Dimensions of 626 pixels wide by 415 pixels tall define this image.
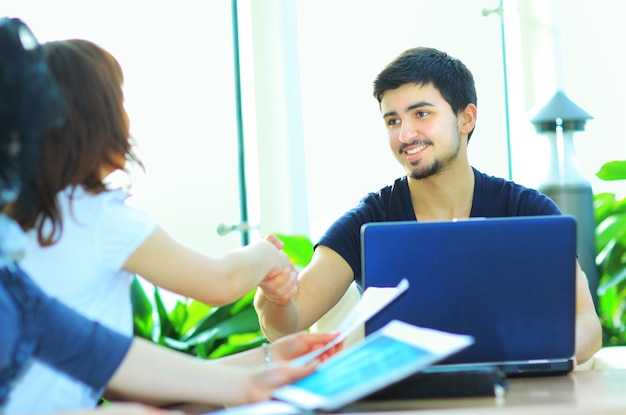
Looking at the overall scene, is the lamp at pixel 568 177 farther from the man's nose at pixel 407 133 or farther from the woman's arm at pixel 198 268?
the woman's arm at pixel 198 268

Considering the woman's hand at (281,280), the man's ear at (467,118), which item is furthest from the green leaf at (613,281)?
the woman's hand at (281,280)

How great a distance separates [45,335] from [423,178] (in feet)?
5.15

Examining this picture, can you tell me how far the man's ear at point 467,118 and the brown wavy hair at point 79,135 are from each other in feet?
4.70

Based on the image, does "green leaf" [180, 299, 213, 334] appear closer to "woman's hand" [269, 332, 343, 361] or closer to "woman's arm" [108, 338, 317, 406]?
"woman's hand" [269, 332, 343, 361]

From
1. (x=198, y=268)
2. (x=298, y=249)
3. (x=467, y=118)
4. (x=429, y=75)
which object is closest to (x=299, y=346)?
(x=198, y=268)

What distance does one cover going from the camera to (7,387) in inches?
47.3

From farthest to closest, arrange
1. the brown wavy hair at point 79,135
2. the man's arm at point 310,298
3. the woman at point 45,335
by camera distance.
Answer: the man's arm at point 310,298 < the brown wavy hair at point 79,135 < the woman at point 45,335

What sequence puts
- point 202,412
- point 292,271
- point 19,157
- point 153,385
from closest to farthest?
point 19,157 → point 153,385 → point 202,412 → point 292,271

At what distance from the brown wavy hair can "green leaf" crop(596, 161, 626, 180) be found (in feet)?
10.0

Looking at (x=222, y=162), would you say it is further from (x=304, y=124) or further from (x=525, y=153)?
(x=525, y=153)

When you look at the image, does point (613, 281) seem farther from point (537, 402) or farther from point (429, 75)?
point (537, 402)

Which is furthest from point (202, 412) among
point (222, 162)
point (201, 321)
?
point (222, 162)

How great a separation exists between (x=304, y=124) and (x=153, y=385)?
312 cm

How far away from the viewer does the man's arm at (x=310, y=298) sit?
2326mm
